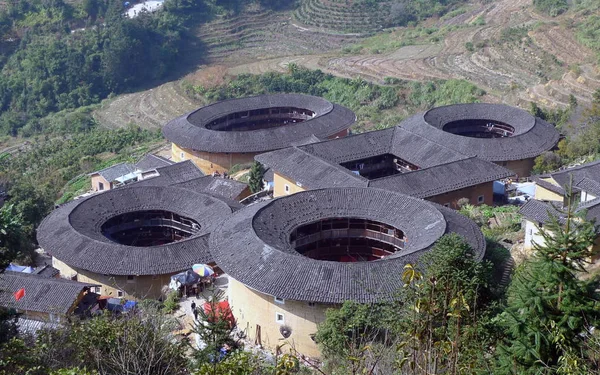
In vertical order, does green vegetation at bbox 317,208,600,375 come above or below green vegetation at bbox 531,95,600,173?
above

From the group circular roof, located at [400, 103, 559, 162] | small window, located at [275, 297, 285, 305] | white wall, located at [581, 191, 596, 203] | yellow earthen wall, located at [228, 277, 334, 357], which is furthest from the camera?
circular roof, located at [400, 103, 559, 162]

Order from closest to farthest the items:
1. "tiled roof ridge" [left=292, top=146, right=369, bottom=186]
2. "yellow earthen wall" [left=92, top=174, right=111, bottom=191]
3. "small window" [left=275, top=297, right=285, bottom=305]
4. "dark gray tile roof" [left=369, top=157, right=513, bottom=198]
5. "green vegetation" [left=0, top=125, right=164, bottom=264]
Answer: "small window" [left=275, top=297, right=285, bottom=305], "dark gray tile roof" [left=369, top=157, right=513, bottom=198], "tiled roof ridge" [left=292, top=146, right=369, bottom=186], "yellow earthen wall" [left=92, top=174, right=111, bottom=191], "green vegetation" [left=0, top=125, right=164, bottom=264]

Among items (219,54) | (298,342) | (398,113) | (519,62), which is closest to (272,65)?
(219,54)

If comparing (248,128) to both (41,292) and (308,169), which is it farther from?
(41,292)

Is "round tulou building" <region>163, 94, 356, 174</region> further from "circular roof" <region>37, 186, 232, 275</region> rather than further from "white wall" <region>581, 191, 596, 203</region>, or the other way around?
"white wall" <region>581, 191, 596, 203</region>

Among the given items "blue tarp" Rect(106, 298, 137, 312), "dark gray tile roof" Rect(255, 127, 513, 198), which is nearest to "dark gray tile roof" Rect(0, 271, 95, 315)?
"blue tarp" Rect(106, 298, 137, 312)

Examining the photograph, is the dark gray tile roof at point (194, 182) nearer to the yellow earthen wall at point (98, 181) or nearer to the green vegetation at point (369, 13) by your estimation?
the yellow earthen wall at point (98, 181)

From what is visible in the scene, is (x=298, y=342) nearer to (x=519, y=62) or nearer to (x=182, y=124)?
(x=182, y=124)
